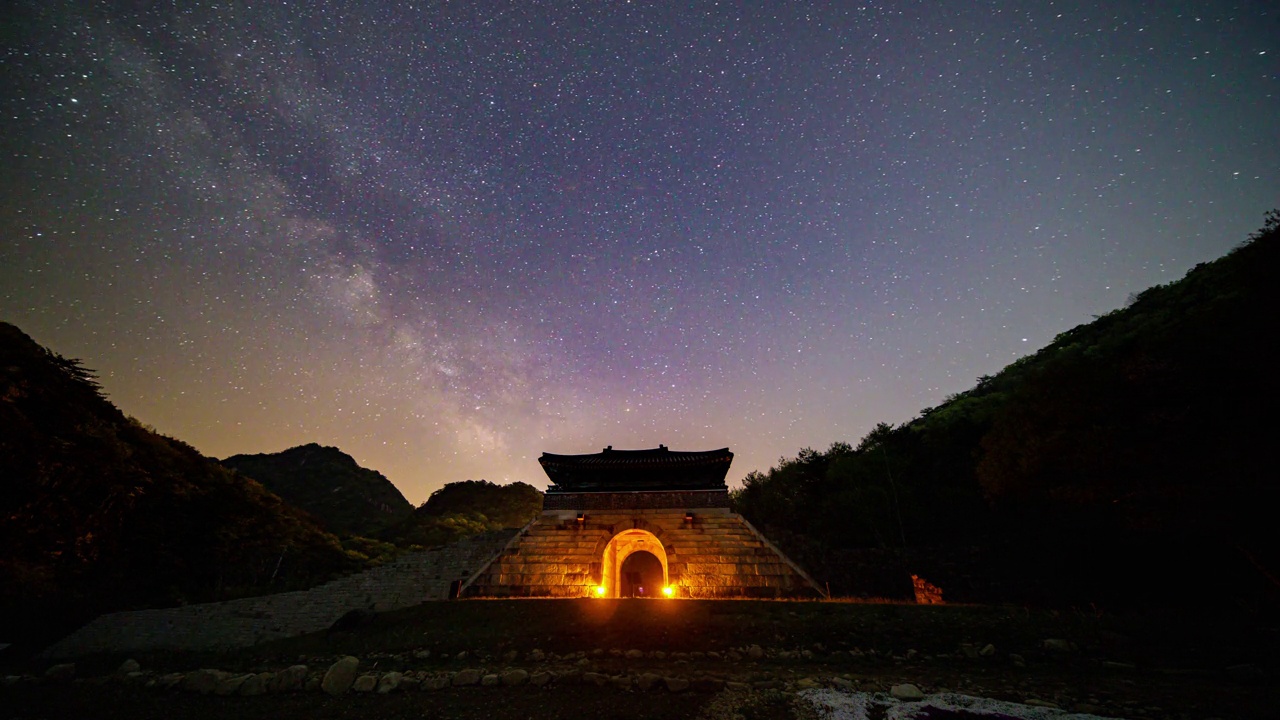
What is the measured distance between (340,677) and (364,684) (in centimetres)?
61

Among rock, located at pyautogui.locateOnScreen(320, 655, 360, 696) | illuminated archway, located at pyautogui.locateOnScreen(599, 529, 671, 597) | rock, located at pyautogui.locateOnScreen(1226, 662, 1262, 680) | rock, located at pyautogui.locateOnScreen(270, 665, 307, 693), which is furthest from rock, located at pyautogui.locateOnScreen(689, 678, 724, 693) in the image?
illuminated archway, located at pyautogui.locateOnScreen(599, 529, 671, 597)

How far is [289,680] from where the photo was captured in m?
7.42

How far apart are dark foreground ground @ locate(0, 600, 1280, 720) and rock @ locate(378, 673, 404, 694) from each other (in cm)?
13

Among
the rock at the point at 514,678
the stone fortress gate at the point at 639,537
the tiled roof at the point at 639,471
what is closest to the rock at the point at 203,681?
the rock at the point at 514,678

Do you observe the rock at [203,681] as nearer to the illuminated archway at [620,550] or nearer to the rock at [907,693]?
the illuminated archway at [620,550]

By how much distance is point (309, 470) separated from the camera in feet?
238

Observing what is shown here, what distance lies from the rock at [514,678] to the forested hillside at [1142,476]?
15048mm

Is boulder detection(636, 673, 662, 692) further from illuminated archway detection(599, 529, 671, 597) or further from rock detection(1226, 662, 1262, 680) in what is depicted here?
illuminated archway detection(599, 529, 671, 597)

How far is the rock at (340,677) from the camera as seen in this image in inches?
281

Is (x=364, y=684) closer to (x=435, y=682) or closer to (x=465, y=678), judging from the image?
(x=435, y=682)

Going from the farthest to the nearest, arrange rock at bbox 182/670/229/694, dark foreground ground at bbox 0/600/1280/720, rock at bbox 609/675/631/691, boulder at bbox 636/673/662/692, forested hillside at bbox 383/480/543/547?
forested hillside at bbox 383/480/543/547 → rock at bbox 182/670/229/694 → rock at bbox 609/675/631/691 → boulder at bbox 636/673/662/692 → dark foreground ground at bbox 0/600/1280/720

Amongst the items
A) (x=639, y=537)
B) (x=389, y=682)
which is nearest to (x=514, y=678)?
(x=389, y=682)

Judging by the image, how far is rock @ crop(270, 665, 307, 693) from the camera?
7344mm

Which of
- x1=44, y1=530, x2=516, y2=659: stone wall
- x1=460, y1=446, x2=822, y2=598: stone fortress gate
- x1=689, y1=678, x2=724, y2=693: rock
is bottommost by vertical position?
x1=44, y1=530, x2=516, y2=659: stone wall
